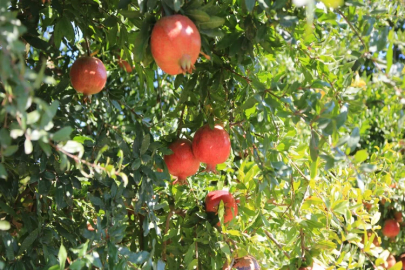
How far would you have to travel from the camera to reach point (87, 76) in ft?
4.04

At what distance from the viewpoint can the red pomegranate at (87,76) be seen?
48.6 inches

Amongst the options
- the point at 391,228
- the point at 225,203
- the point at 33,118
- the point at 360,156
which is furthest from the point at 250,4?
the point at 391,228

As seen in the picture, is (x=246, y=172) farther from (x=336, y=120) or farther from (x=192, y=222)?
(x=336, y=120)

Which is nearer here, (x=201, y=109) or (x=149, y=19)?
(x=149, y=19)

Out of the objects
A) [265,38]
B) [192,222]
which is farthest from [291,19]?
[192,222]

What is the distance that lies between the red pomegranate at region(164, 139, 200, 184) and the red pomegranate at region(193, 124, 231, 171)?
0.03 metres

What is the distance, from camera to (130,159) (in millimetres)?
1109

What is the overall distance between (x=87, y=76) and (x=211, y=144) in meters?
0.39

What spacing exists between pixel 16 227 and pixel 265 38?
0.84 m

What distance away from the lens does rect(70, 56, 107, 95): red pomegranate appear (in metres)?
1.23

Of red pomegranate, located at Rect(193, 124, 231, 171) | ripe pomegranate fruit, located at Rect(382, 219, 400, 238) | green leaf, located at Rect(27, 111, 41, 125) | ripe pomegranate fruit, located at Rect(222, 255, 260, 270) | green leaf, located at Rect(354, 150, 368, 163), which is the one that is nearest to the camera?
green leaf, located at Rect(27, 111, 41, 125)

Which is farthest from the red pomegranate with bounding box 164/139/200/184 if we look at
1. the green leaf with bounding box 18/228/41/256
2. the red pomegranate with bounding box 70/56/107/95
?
the green leaf with bounding box 18/228/41/256

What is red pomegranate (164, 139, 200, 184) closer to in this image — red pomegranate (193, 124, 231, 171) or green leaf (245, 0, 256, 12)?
red pomegranate (193, 124, 231, 171)

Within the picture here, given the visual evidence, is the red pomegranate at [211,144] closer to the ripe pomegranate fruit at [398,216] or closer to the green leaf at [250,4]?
the green leaf at [250,4]
